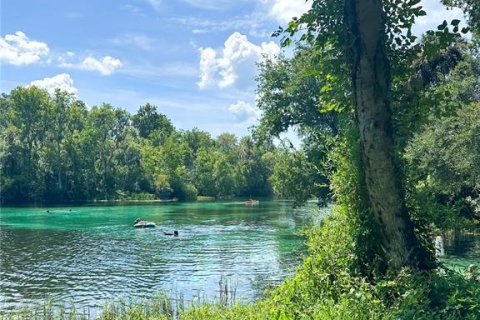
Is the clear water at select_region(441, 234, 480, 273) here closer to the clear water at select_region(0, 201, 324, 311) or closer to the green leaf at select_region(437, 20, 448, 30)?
the clear water at select_region(0, 201, 324, 311)

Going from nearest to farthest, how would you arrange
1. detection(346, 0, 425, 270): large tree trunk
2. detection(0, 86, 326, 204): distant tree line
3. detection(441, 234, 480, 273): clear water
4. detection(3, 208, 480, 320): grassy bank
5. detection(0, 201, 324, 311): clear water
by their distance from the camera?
1. detection(3, 208, 480, 320): grassy bank
2. detection(346, 0, 425, 270): large tree trunk
3. detection(0, 201, 324, 311): clear water
4. detection(441, 234, 480, 273): clear water
5. detection(0, 86, 326, 204): distant tree line

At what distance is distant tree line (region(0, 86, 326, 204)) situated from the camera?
271 ft

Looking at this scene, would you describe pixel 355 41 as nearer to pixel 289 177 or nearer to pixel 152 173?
pixel 289 177

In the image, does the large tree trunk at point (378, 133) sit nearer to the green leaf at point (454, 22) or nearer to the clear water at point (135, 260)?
the green leaf at point (454, 22)

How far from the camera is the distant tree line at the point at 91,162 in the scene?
8250cm

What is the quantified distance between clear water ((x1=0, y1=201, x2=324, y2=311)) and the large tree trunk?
7.37 feet

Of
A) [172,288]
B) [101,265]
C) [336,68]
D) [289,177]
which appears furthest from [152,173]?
[336,68]

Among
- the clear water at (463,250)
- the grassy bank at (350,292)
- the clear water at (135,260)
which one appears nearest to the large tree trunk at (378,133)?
the grassy bank at (350,292)

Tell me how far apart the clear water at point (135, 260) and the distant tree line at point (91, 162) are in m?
→ 36.7

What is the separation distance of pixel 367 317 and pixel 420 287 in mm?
893

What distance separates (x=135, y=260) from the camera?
83.4 ft

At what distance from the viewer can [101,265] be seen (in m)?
24.0

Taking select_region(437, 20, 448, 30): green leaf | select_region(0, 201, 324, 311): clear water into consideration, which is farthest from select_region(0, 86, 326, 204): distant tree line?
select_region(437, 20, 448, 30): green leaf

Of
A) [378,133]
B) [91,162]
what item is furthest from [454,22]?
[91,162]
